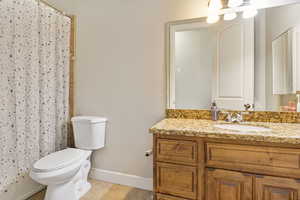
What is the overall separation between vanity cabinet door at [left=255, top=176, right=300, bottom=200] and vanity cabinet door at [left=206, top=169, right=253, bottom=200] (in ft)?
0.16

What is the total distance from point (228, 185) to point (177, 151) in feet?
1.25

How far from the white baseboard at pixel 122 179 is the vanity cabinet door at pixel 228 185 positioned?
2.90 ft

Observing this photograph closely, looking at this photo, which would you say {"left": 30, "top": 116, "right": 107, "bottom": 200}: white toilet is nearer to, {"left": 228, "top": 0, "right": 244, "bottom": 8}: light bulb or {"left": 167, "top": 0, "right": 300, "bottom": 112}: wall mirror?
{"left": 167, "top": 0, "right": 300, "bottom": 112}: wall mirror

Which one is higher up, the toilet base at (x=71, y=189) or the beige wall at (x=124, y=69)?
the beige wall at (x=124, y=69)

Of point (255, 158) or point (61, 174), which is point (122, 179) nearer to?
point (61, 174)

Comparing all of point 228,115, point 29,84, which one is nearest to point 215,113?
point 228,115

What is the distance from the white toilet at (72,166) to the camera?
1.44 meters

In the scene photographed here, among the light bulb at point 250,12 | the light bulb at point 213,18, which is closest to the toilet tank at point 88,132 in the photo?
the light bulb at point 213,18

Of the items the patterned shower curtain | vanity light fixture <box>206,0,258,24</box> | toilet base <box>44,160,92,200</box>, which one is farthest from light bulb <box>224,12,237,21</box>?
toilet base <box>44,160,92,200</box>

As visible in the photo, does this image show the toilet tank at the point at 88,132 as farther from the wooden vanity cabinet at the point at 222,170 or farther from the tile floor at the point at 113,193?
the wooden vanity cabinet at the point at 222,170

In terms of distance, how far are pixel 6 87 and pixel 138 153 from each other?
137cm

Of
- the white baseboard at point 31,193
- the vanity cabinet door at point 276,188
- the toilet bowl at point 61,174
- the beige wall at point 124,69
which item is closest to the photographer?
the vanity cabinet door at point 276,188

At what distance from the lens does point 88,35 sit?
2172 millimetres

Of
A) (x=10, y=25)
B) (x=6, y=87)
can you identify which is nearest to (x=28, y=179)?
(x=6, y=87)
